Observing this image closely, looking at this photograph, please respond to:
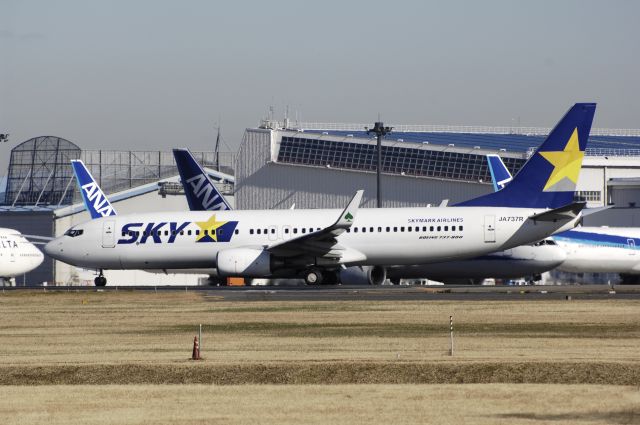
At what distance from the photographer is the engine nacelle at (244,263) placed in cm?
5488

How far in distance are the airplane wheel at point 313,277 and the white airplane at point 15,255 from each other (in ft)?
75.5

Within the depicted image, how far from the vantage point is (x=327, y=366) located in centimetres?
2292

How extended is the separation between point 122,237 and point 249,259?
755 cm

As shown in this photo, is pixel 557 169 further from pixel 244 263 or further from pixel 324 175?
pixel 324 175

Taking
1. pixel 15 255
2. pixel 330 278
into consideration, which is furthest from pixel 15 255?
pixel 330 278

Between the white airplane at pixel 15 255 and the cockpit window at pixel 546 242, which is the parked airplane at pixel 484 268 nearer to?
the cockpit window at pixel 546 242

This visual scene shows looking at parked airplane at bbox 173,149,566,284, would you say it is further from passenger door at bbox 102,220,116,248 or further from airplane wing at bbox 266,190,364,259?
passenger door at bbox 102,220,116,248

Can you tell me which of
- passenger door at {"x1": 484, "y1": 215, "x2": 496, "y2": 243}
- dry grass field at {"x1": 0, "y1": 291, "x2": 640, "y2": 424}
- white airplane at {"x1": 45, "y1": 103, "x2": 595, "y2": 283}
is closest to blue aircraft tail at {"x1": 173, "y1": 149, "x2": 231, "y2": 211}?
white airplane at {"x1": 45, "y1": 103, "x2": 595, "y2": 283}

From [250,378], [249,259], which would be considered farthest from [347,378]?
[249,259]

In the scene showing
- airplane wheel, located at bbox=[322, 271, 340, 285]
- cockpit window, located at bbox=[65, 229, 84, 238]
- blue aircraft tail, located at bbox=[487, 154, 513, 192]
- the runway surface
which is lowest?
the runway surface

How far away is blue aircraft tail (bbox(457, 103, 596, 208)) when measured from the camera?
54.8 metres

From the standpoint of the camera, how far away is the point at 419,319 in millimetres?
34750

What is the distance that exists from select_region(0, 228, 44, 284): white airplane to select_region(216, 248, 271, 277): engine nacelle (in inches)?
808

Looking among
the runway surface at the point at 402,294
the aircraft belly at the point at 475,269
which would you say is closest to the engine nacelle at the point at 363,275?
the aircraft belly at the point at 475,269
